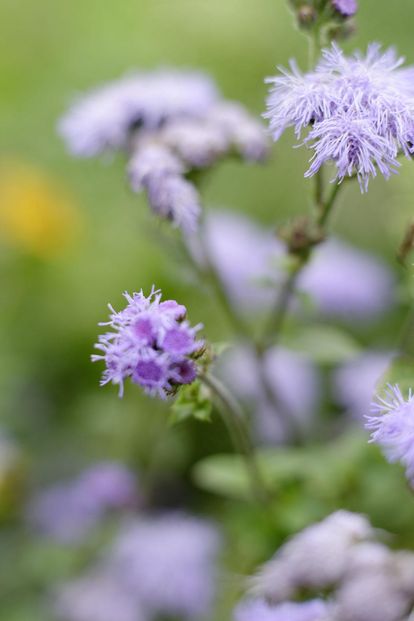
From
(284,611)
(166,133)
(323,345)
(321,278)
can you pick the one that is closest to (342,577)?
(284,611)

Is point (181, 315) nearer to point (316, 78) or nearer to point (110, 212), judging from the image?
point (316, 78)

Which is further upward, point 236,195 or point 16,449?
point 236,195

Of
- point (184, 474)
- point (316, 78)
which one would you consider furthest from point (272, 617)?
point (184, 474)

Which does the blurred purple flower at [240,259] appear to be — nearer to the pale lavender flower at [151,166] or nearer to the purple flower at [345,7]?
the pale lavender flower at [151,166]

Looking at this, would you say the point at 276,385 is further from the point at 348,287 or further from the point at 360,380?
the point at 348,287

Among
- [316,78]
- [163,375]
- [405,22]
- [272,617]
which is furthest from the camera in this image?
[405,22]

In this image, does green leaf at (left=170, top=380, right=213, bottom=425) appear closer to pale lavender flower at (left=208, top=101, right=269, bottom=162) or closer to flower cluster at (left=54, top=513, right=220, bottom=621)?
pale lavender flower at (left=208, top=101, right=269, bottom=162)
